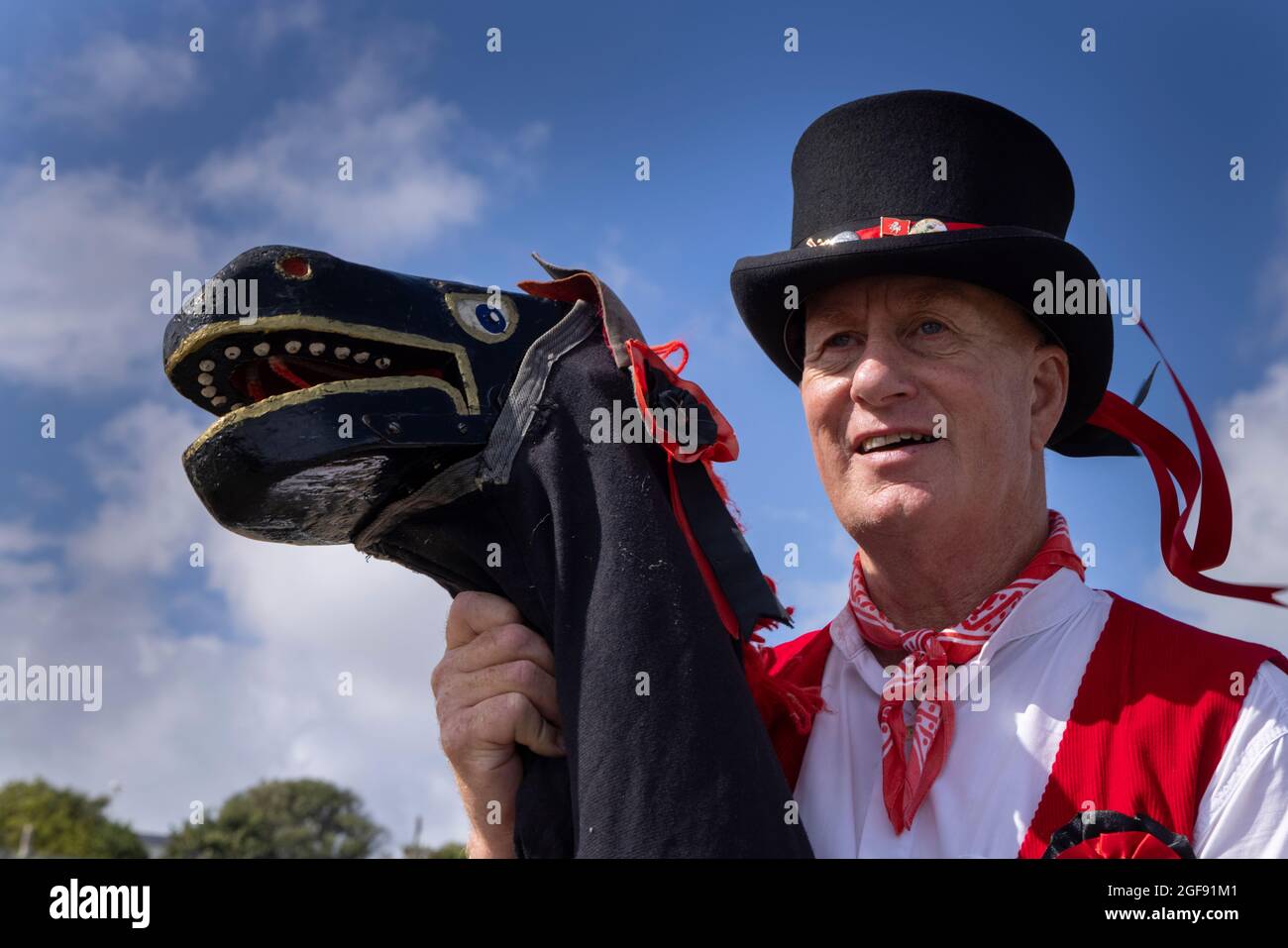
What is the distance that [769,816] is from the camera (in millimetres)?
2320

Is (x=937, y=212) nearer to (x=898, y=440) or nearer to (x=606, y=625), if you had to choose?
(x=898, y=440)

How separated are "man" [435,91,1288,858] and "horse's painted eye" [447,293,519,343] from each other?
1.82 ft

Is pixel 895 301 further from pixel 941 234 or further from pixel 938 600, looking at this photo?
pixel 938 600

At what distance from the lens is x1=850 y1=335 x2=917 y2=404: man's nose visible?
9.73ft

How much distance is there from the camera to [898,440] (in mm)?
2992

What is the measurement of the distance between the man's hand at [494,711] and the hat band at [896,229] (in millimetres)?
1205

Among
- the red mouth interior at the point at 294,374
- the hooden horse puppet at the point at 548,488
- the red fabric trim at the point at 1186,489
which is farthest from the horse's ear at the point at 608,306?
the red fabric trim at the point at 1186,489

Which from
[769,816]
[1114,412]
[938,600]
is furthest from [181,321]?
[1114,412]

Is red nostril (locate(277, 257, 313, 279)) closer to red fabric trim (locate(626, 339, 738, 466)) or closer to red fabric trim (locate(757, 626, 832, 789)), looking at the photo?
red fabric trim (locate(626, 339, 738, 466))

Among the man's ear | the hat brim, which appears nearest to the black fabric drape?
the hat brim

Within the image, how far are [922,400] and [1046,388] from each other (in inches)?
18.0

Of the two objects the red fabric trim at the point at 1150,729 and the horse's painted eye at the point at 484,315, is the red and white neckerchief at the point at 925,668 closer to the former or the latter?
the red fabric trim at the point at 1150,729

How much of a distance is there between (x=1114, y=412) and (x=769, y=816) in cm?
172

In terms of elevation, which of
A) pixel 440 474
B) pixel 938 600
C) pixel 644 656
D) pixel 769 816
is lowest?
pixel 769 816
